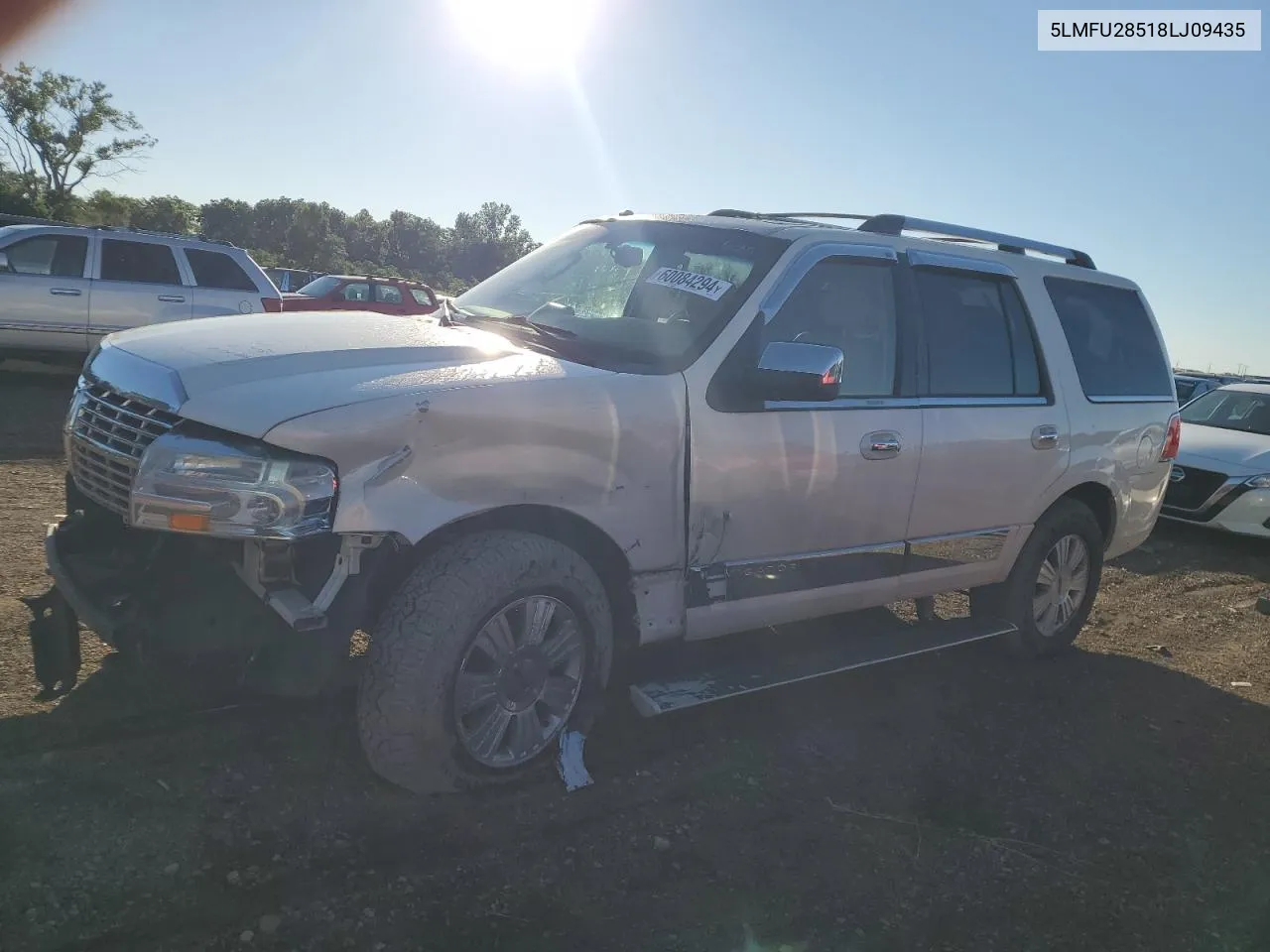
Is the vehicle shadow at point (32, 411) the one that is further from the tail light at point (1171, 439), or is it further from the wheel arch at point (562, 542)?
the tail light at point (1171, 439)

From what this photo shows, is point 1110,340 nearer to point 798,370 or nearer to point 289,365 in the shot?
point 798,370

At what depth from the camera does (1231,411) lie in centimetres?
1052

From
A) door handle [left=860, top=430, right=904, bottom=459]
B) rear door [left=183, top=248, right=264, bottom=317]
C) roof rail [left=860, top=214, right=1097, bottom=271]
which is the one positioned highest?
rear door [left=183, top=248, right=264, bottom=317]

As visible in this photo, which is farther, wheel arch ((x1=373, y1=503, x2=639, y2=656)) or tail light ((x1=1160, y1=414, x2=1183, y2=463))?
tail light ((x1=1160, y1=414, x2=1183, y2=463))

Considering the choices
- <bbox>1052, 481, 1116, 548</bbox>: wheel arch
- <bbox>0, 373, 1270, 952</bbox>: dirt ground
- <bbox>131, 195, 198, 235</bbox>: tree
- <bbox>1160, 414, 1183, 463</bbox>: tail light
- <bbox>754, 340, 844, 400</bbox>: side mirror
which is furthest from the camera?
<bbox>131, 195, 198, 235</bbox>: tree

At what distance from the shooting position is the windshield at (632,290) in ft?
11.9

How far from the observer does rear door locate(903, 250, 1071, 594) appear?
4430 mm

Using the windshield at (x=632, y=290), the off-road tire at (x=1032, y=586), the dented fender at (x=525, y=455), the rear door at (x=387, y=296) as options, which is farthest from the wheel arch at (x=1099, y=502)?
the rear door at (x=387, y=296)

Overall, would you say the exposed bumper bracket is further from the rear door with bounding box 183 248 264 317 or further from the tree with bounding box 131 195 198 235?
the tree with bounding box 131 195 198 235

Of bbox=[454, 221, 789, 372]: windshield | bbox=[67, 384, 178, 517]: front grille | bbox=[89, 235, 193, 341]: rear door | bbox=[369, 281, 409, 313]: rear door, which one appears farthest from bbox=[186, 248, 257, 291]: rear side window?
bbox=[67, 384, 178, 517]: front grille

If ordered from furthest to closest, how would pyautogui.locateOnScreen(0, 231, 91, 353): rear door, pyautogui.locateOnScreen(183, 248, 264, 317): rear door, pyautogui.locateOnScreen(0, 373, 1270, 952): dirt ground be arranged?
pyautogui.locateOnScreen(183, 248, 264, 317): rear door
pyautogui.locateOnScreen(0, 231, 91, 353): rear door
pyautogui.locateOnScreen(0, 373, 1270, 952): dirt ground

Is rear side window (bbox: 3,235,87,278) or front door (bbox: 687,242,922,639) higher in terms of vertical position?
rear side window (bbox: 3,235,87,278)

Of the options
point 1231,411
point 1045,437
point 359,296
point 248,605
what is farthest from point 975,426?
point 359,296

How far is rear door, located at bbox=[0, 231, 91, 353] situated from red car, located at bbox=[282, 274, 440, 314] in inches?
185
